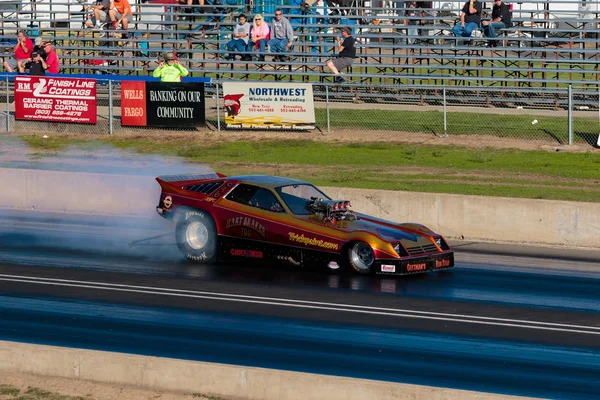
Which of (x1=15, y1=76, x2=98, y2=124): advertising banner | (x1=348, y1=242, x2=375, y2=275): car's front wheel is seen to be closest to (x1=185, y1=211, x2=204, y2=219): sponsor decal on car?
(x1=348, y1=242, x2=375, y2=275): car's front wheel

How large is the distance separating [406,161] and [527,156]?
2.91m

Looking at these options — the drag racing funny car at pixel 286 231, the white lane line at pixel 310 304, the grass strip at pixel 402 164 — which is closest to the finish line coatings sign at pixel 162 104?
the grass strip at pixel 402 164

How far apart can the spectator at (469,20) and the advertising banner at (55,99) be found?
1107 cm

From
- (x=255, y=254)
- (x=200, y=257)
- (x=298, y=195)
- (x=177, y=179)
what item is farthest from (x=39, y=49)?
(x=255, y=254)

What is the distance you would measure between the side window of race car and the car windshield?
16 centimetres

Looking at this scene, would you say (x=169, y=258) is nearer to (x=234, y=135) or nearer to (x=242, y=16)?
(x=234, y=135)

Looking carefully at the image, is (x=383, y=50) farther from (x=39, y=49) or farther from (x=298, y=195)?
(x=298, y=195)

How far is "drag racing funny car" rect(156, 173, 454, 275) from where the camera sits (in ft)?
50.1

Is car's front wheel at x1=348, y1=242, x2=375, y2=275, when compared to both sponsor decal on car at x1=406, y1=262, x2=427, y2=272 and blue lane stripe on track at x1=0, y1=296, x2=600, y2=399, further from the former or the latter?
blue lane stripe on track at x1=0, y1=296, x2=600, y2=399

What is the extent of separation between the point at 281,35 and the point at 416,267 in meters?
19.0

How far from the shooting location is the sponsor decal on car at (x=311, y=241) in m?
15.3

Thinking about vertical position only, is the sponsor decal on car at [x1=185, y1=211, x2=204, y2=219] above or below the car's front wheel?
above

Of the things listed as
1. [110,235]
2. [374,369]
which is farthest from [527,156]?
[374,369]

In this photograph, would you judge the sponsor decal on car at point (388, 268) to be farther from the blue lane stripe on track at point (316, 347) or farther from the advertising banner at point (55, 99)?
the advertising banner at point (55, 99)
